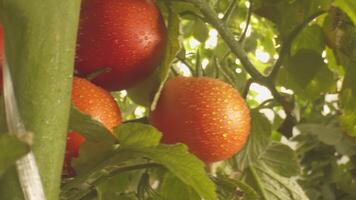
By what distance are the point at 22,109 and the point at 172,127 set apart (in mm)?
201

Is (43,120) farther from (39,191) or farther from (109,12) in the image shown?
(109,12)

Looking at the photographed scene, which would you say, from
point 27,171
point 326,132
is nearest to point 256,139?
point 27,171

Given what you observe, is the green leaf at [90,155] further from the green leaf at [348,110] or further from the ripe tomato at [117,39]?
the green leaf at [348,110]

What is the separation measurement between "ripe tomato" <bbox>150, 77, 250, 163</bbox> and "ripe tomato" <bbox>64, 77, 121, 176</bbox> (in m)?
0.06

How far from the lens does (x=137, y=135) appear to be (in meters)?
0.37

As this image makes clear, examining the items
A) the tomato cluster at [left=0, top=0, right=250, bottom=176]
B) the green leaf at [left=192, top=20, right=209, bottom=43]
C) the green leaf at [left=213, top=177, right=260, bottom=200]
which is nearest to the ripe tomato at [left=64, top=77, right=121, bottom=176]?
the tomato cluster at [left=0, top=0, right=250, bottom=176]

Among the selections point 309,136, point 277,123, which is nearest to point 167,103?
point 277,123

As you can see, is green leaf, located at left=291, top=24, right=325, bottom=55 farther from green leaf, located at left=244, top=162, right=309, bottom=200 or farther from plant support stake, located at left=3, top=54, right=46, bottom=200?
plant support stake, located at left=3, top=54, right=46, bottom=200

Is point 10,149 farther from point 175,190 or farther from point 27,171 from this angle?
point 175,190

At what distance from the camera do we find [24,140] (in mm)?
221

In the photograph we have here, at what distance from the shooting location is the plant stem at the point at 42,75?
0.29 m

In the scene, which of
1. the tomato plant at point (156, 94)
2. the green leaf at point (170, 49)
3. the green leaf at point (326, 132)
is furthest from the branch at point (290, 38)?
the green leaf at point (326, 132)

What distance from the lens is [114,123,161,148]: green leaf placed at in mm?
367

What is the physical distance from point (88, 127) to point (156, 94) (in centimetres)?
11
